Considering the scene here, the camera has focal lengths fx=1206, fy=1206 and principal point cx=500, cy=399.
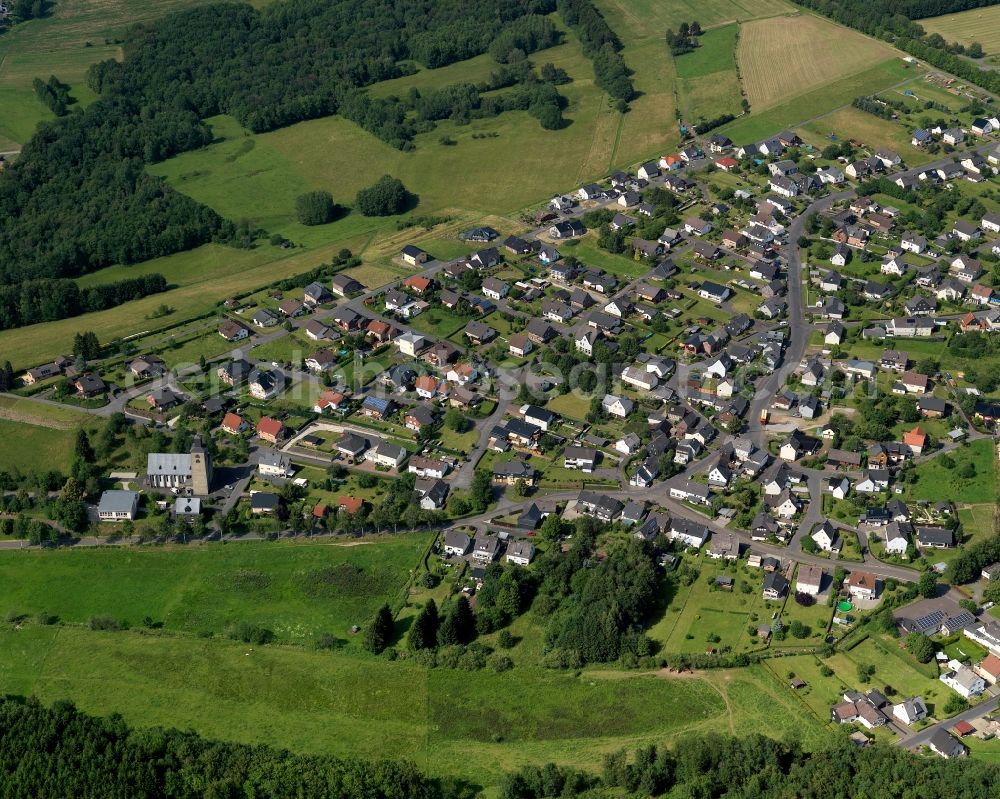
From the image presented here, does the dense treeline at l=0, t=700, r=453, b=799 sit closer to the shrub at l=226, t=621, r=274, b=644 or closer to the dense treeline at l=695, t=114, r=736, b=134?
the shrub at l=226, t=621, r=274, b=644

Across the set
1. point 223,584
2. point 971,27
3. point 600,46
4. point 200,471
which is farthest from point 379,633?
point 971,27

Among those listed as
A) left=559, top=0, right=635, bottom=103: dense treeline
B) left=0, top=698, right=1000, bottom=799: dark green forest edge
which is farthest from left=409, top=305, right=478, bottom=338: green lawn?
left=559, top=0, right=635, bottom=103: dense treeline

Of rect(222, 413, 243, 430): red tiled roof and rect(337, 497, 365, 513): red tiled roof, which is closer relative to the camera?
rect(337, 497, 365, 513): red tiled roof

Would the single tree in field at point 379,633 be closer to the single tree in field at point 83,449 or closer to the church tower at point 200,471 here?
the church tower at point 200,471

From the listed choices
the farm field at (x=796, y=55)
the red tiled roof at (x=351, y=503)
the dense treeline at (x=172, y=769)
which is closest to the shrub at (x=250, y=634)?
the dense treeline at (x=172, y=769)

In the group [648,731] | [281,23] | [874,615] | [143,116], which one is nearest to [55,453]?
[648,731]

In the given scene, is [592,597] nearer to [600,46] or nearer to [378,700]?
[378,700]

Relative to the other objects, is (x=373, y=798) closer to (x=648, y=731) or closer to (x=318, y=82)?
(x=648, y=731)

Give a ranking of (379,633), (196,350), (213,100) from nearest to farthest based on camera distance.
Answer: (379,633) < (196,350) < (213,100)
